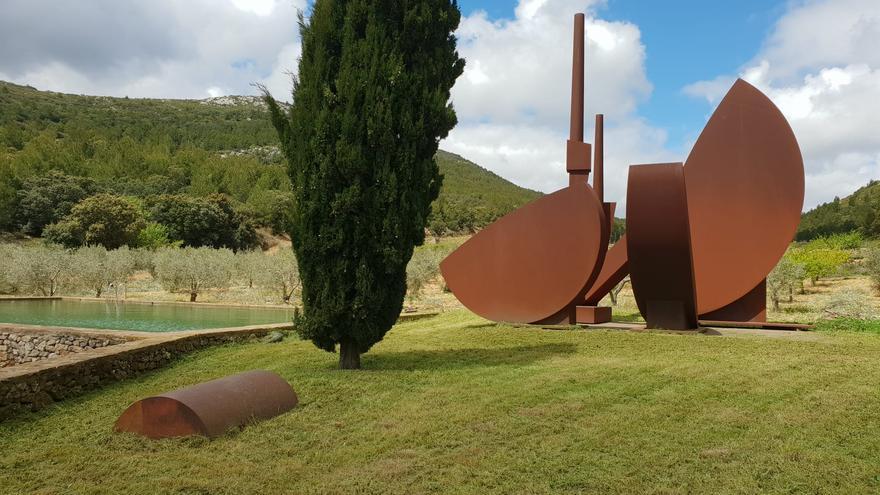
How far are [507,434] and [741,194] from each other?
9102 millimetres

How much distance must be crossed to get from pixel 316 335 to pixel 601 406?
10.8ft

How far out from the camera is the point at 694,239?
1230 centimetres

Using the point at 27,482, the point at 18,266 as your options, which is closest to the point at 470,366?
the point at 27,482

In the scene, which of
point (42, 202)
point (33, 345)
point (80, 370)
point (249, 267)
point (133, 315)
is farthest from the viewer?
point (42, 202)

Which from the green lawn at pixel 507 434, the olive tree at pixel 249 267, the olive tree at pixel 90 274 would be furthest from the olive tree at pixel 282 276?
the green lawn at pixel 507 434

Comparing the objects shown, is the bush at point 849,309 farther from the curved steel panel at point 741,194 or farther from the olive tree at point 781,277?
the curved steel panel at point 741,194

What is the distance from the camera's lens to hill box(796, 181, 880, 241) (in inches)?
1567

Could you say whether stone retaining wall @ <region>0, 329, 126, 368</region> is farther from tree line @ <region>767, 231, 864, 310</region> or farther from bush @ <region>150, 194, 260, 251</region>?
bush @ <region>150, 194, 260, 251</region>

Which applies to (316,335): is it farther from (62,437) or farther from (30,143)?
(30,143)

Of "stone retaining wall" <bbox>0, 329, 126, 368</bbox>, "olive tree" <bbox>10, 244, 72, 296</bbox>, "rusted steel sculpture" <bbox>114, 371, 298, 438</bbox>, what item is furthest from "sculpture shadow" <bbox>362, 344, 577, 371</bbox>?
"olive tree" <bbox>10, 244, 72, 296</bbox>

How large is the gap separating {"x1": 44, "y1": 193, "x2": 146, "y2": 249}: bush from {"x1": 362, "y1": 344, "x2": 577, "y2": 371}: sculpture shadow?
34.0 meters

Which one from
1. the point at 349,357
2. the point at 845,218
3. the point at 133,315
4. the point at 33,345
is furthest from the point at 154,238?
the point at 845,218

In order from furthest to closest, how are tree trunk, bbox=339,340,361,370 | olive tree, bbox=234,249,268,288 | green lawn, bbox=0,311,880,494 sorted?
olive tree, bbox=234,249,268,288, tree trunk, bbox=339,340,361,370, green lawn, bbox=0,311,880,494

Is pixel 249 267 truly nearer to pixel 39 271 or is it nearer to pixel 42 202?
pixel 39 271
